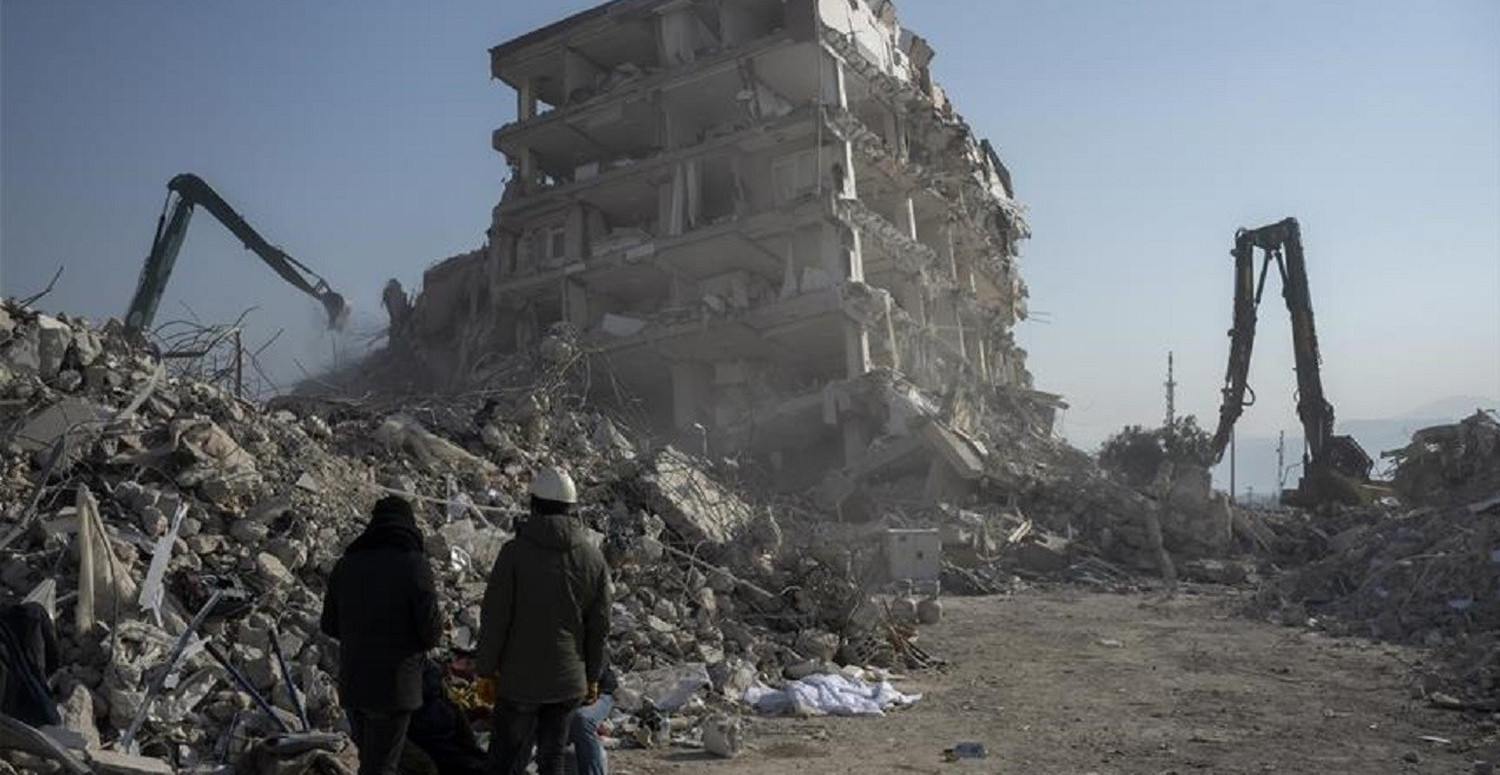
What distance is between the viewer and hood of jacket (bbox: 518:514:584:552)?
397cm

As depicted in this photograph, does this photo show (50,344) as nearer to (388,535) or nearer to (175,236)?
(388,535)

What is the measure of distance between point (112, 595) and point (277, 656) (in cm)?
97

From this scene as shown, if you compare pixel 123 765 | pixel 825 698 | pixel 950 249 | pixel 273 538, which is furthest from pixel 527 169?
pixel 123 765

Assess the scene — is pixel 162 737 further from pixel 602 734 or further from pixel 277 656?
pixel 602 734

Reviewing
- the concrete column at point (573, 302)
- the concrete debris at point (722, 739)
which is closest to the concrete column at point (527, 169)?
the concrete column at point (573, 302)

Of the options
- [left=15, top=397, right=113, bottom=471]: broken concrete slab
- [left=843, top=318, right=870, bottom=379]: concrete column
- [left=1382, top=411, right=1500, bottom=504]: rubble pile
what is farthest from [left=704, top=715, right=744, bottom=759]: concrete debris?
[left=843, top=318, right=870, bottom=379]: concrete column

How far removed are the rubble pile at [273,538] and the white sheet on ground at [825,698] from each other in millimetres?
220

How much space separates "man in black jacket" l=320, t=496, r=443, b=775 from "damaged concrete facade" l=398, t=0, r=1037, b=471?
17462 millimetres

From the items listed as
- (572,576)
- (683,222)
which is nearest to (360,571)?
(572,576)

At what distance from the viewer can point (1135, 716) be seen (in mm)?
6926

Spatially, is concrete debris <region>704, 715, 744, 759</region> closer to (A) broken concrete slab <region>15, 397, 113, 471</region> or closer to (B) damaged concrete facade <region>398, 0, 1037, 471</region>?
(A) broken concrete slab <region>15, 397, 113, 471</region>

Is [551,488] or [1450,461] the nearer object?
[551,488]

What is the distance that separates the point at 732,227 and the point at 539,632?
20027mm

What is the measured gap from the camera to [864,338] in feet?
72.6
